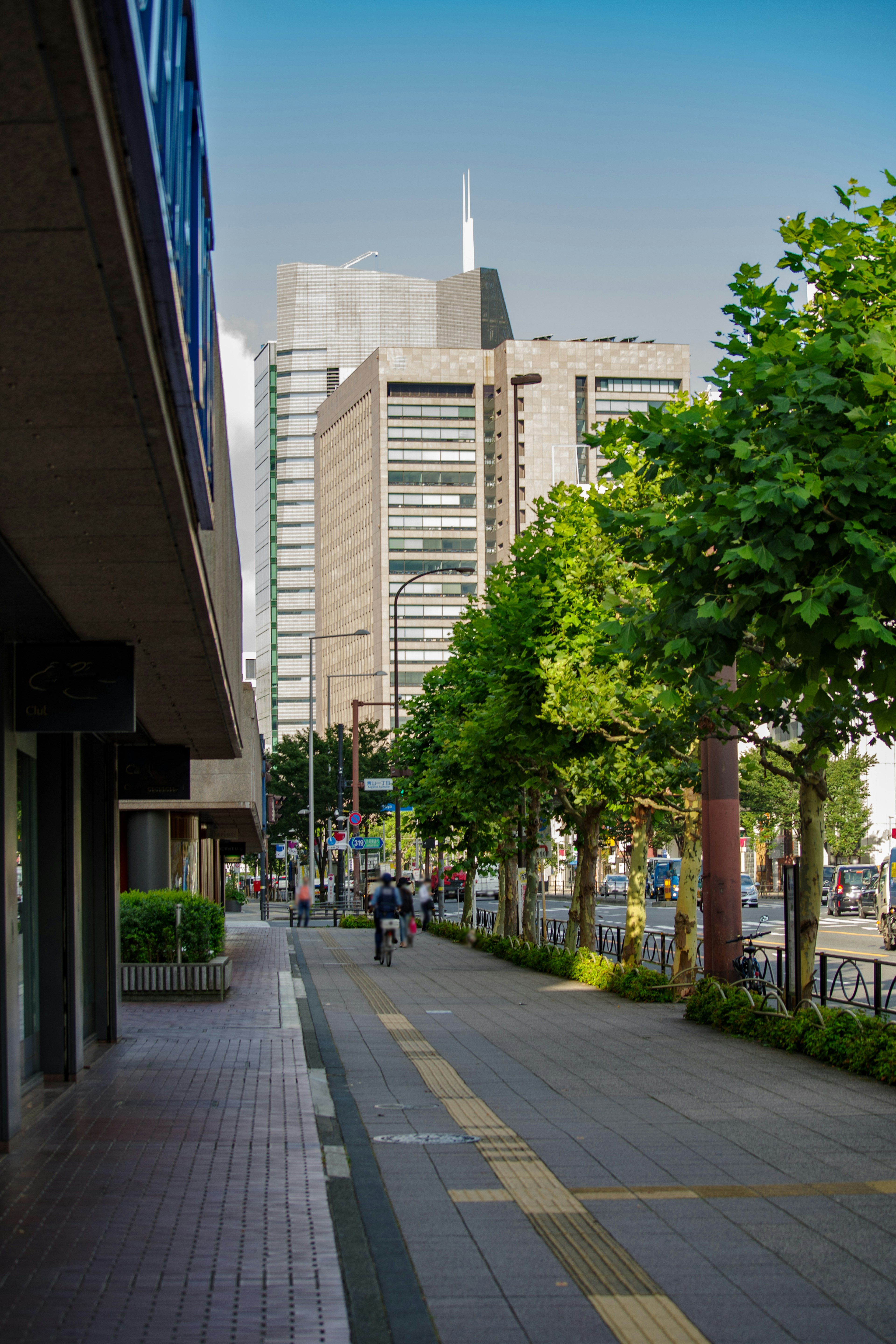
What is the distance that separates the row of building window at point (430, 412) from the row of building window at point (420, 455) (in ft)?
9.47

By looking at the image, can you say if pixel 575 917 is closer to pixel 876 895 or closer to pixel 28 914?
pixel 28 914

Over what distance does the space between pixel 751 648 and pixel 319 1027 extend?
26.1 ft

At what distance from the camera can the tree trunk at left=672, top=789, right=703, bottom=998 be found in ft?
71.4

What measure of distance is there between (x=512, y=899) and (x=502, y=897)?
150cm

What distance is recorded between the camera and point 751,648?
1370 centimetres

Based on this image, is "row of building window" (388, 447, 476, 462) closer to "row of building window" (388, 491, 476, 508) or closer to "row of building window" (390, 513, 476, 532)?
"row of building window" (388, 491, 476, 508)

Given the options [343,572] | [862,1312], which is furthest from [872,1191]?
[343,572]

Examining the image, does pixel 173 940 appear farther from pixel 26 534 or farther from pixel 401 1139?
pixel 26 534

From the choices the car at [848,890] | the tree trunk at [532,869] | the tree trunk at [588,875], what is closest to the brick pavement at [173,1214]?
the tree trunk at [588,875]

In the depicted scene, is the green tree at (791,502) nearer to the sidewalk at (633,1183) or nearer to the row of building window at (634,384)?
the sidewalk at (633,1183)

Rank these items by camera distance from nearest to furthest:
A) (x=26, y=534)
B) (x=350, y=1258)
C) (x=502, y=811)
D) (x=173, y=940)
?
1. (x=350, y=1258)
2. (x=26, y=534)
3. (x=173, y=940)
4. (x=502, y=811)

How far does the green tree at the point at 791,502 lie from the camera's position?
1010 cm

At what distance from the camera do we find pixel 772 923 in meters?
50.8

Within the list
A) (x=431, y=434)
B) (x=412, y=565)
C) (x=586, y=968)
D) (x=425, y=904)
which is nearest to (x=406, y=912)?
(x=425, y=904)
